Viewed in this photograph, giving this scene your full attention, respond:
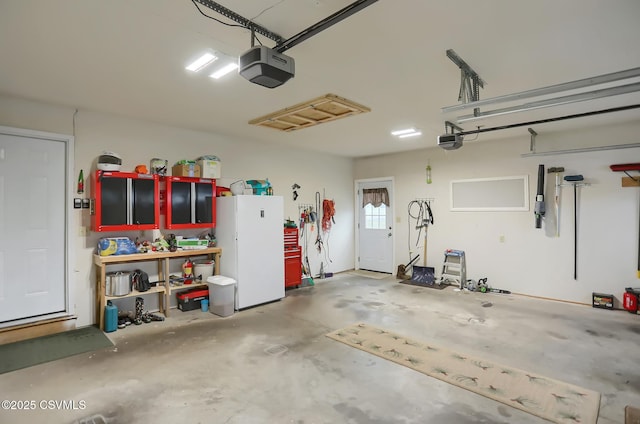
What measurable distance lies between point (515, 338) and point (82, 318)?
18.0 feet

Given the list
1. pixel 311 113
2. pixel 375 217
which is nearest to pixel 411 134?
pixel 311 113

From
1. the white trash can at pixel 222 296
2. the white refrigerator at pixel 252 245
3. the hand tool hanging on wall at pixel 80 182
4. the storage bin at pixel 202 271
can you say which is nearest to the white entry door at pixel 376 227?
the white refrigerator at pixel 252 245

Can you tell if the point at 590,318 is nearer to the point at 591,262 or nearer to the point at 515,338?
the point at 591,262

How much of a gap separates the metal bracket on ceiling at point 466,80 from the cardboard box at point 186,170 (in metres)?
3.78

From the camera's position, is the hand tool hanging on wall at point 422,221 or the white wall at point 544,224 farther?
the hand tool hanging on wall at point 422,221

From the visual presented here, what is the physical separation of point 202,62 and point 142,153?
249 centimetres

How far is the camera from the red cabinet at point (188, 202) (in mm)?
4766

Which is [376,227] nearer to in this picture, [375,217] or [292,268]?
[375,217]

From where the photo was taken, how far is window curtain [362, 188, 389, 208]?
25.6 feet

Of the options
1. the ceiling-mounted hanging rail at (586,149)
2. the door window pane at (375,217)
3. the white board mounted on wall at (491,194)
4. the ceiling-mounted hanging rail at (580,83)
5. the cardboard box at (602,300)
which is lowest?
the cardboard box at (602,300)

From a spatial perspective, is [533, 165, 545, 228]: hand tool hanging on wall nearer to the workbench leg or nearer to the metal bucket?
the metal bucket

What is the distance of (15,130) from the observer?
3807 millimetres

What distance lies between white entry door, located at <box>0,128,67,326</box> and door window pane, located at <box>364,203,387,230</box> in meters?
6.03

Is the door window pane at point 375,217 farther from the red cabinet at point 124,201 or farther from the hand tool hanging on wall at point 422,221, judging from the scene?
the red cabinet at point 124,201
